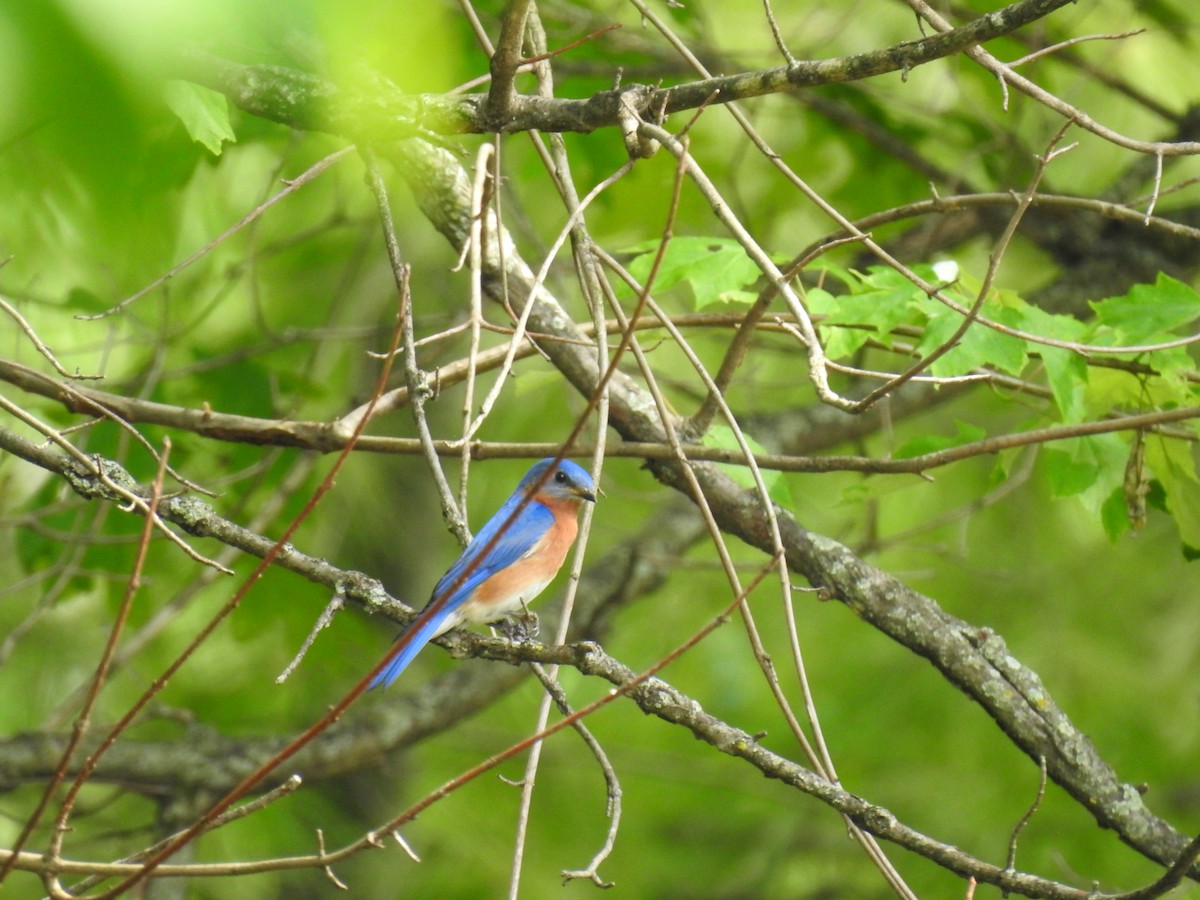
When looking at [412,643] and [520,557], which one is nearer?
[412,643]

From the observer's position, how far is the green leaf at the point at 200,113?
293cm

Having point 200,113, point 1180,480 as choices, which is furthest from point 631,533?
point 200,113

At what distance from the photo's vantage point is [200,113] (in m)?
3.01

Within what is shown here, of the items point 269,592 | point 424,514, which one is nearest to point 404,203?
point 424,514

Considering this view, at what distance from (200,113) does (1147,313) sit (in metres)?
2.73

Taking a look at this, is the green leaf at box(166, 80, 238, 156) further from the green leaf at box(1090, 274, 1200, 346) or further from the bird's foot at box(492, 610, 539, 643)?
the green leaf at box(1090, 274, 1200, 346)

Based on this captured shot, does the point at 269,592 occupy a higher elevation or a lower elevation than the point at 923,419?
lower

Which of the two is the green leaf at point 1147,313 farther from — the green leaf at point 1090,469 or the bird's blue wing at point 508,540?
the bird's blue wing at point 508,540

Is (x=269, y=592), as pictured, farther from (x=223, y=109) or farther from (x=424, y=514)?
(x=223, y=109)

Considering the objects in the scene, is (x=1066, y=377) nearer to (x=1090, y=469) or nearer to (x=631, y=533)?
(x=1090, y=469)

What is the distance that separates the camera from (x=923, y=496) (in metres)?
7.20

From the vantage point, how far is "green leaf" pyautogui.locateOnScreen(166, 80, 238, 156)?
9.61 feet

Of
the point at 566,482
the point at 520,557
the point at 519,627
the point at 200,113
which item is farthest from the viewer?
the point at 566,482

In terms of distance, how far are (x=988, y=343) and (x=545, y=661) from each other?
67.3 inches
